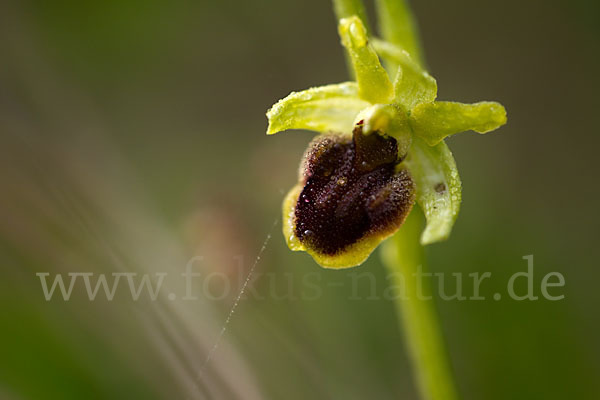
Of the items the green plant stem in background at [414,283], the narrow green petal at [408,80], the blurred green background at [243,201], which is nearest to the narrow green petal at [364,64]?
the narrow green petal at [408,80]

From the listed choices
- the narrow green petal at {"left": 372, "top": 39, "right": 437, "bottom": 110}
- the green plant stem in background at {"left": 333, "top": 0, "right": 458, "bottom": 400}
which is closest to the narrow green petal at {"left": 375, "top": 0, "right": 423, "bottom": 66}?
the green plant stem in background at {"left": 333, "top": 0, "right": 458, "bottom": 400}

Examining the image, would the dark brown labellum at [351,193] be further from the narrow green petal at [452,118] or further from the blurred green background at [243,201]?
the blurred green background at [243,201]

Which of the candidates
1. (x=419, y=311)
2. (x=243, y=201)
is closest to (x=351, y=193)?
(x=419, y=311)

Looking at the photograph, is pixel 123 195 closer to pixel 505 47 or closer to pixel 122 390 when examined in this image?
pixel 122 390

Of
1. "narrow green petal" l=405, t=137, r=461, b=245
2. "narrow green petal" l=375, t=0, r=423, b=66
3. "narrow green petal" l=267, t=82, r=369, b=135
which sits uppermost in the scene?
"narrow green petal" l=375, t=0, r=423, b=66

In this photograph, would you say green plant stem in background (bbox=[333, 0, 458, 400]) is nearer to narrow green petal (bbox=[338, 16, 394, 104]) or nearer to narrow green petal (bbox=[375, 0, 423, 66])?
narrow green petal (bbox=[375, 0, 423, 66])

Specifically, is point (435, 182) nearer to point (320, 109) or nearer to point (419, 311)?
point (320, 109)
